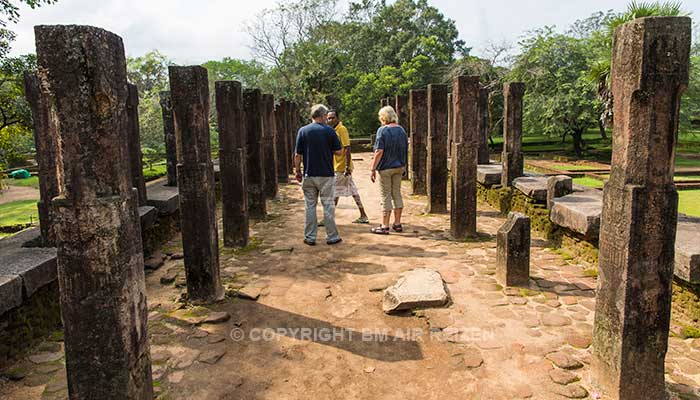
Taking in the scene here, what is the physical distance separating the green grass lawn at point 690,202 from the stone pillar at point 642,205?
592 cm

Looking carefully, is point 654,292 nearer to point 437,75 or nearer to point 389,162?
point 389,162

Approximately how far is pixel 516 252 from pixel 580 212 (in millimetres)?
1294

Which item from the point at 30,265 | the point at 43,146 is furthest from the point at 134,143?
the point at 30,265

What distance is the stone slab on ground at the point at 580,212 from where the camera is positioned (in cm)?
570

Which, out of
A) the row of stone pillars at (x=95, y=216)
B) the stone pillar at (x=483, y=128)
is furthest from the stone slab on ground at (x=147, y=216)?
the stone pillar at (x=483, y=128)

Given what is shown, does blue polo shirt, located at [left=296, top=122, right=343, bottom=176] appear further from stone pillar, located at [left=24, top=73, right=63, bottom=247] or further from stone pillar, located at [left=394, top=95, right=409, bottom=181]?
stone pillar, located at [left=394, top=95, right=409, bottom=181]

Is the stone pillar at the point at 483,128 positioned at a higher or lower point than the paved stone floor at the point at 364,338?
higher

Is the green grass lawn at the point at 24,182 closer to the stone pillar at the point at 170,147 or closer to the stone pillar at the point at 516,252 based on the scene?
the stone pillar at the point at 170,147

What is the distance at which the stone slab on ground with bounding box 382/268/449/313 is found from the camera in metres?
4.61

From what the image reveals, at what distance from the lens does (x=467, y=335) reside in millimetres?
4156

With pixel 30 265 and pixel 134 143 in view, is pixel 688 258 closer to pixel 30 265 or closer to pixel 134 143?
pixel 30 265

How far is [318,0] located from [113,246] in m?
38.2

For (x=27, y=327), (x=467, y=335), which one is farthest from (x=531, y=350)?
(x=27, y=327)

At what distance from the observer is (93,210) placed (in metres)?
2.62
